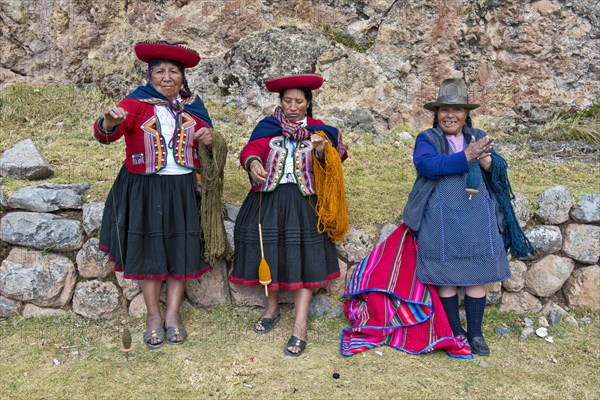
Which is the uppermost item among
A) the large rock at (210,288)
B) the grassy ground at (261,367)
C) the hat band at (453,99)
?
the hat band at (453,99)

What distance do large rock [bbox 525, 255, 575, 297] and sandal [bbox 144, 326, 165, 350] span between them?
2600 millimetres

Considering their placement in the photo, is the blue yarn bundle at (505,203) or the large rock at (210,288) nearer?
the blue yarn bundle at (505,203)

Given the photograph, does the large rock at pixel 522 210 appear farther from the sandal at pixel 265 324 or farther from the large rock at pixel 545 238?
the sandal at pixel 265 324

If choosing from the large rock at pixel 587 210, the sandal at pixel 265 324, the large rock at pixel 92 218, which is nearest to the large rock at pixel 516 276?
the large rock at pixel 587 210

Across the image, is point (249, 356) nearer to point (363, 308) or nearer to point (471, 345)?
point (363, 308)

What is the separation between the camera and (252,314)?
11.8 feet

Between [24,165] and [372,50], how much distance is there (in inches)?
143

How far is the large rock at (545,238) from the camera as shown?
12.0 ft

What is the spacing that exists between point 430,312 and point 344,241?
78 cm

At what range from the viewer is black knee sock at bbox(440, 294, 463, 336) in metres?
3.18

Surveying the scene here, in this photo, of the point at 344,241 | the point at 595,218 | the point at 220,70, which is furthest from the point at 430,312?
the point at 220,70

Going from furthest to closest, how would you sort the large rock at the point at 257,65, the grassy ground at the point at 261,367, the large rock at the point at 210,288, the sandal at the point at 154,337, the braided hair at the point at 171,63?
the large rock at the point at 257,65
the large rock at the point at 210,288
the sandal at the point at 154,337
the braided hair at the point at 171,63
the grassy ground at the point at 261,367

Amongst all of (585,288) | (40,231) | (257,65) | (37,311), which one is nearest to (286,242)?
(40,231)

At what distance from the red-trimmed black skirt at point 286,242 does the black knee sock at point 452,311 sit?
2.51 ft
